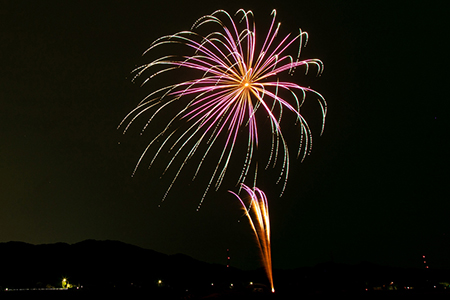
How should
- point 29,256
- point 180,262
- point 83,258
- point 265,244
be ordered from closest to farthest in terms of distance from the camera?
point 265,244 < point 29,256 < point 83,258 < point 180,262

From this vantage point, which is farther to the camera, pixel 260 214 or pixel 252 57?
pixel 260 214

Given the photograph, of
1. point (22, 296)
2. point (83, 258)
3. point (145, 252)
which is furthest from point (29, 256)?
point (22, 296)

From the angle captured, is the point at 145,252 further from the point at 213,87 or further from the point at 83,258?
the point at 213,87

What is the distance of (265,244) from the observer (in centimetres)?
2372

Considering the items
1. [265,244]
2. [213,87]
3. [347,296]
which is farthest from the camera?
[265,244]

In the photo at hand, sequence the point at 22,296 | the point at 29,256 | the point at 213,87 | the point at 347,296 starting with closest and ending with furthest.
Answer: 1. the point at 347,296
2. the point at 213,87
3. the point at 22,296
4. the point at 29,256

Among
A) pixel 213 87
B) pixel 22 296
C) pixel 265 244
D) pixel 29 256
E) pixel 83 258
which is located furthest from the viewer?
pixel 83 258

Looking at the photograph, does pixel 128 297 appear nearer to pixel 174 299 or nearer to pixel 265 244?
pixel 174 299

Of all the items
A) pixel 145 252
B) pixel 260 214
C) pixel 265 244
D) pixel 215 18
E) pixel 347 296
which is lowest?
pixel 347 296

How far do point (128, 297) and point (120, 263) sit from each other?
106 meters

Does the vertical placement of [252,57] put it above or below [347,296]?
above

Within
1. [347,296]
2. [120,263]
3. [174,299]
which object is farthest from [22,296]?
[120,263]

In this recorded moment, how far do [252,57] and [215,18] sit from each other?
2541 millimetres

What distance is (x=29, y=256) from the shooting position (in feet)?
355
